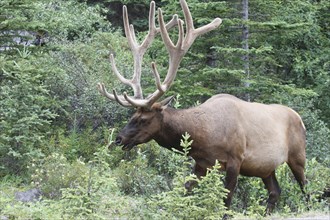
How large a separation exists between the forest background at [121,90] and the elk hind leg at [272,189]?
15 centimetres

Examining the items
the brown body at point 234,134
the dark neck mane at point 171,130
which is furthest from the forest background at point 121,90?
the dark neck mane at point 171,130

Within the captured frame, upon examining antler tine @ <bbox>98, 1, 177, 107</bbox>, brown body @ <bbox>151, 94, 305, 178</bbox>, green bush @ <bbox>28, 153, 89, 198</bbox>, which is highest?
antler tine @ <bbox>98, 1, 177, 107</bbox>

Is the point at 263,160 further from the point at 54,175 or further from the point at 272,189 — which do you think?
the point at 54,175

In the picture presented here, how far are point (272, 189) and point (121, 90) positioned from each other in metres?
4.38

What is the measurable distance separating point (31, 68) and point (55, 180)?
190 cm

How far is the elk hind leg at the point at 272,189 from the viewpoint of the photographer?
9609mm

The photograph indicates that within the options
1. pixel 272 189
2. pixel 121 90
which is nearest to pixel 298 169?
pixel 272 189

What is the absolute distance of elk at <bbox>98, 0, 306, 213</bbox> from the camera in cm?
858

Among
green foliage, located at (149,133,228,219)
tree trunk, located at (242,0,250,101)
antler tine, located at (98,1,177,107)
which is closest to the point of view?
green foliage, located at (149,133,228,219)

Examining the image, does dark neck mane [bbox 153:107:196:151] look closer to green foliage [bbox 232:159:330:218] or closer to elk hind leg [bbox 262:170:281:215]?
green foliage [bbox 232:159:330:218]

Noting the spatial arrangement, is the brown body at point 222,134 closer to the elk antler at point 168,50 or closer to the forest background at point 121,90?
the elk antler at point 168,50

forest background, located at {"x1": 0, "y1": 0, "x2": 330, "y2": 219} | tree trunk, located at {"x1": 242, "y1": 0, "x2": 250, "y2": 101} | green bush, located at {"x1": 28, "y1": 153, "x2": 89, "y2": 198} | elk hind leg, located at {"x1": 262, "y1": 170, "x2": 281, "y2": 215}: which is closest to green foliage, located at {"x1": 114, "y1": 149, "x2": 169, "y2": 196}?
forest background, located at {"x1": 0, "y1": 0, "x2": 330, "y2": 219}

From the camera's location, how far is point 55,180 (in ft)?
31.7

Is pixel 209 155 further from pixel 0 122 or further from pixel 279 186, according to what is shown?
pixel 0 122
